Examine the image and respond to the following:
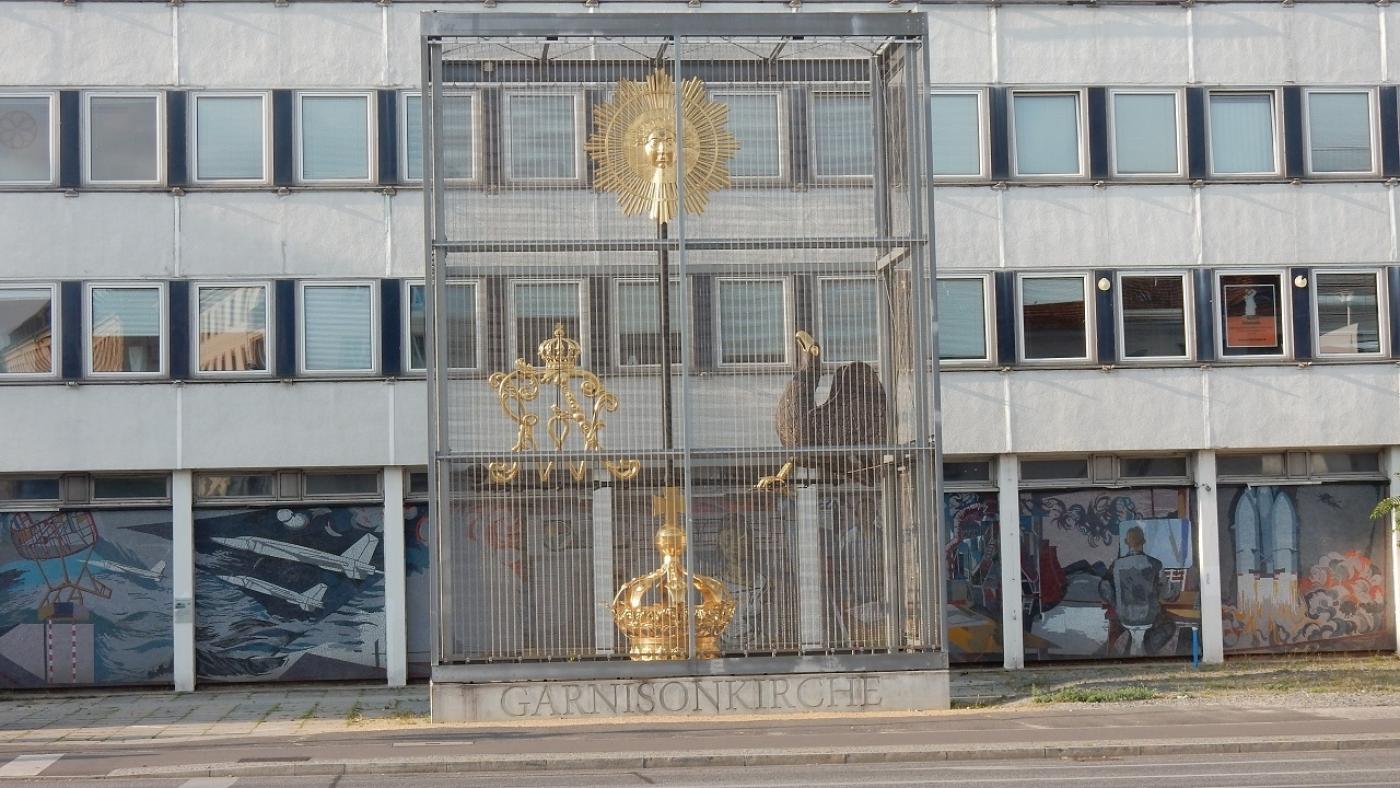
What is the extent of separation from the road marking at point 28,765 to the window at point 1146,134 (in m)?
18.7

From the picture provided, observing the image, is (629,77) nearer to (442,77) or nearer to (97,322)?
(442,77)

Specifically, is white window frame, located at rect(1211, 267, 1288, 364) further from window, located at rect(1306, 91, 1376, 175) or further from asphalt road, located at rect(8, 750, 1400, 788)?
asphalt road, located at rect(8, 750, 1400, 788)

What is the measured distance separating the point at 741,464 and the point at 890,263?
3176mm

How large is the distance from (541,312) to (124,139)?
995 centimetres

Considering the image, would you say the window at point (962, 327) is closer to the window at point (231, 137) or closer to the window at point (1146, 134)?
the window at point (1146, 134)

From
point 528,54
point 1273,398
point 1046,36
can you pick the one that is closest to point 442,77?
point 528,54

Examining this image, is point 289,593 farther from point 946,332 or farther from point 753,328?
point 946,332

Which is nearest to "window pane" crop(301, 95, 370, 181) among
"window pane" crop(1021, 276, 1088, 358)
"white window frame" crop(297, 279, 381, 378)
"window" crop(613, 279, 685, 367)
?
"white window frame" crop(297, 279, 381, 378)

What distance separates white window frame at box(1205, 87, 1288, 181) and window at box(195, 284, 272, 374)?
49.7ft

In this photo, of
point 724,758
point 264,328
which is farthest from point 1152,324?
point 724,758

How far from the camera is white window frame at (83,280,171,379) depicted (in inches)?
1132

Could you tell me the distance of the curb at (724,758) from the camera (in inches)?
716

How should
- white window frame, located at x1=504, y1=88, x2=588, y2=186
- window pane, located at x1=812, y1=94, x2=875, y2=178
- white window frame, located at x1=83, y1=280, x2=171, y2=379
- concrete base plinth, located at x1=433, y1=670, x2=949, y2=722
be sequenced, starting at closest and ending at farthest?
concrete base plinth, located at x1=433, y1=670, x2=949, y2=722
white window frame, located at x1=504, y1=88, x2=588, y2=186
window pane, located at x1=812, y1=94, x2=875, y2=178
white window frame, located at x1=83, y1=280, x2=171, y2=379

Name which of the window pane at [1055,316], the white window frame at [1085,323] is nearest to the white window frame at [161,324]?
the white window frame at [1085,323]
